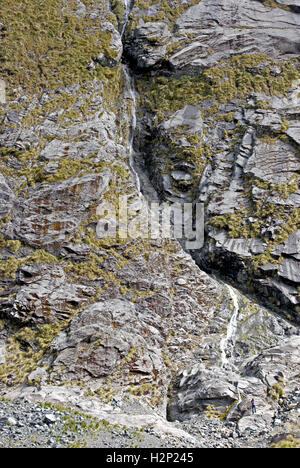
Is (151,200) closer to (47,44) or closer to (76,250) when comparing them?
(76,250)

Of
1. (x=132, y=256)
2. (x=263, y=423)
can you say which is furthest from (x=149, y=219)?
(x=263, y=423)

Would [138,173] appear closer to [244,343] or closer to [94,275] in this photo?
[94,275]

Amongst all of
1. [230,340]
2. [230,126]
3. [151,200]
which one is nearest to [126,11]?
[230,126]

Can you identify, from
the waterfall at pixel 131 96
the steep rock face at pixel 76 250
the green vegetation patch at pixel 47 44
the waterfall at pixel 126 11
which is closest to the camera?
the steep rock face at pixel 76 250

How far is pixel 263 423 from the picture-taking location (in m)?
14.4

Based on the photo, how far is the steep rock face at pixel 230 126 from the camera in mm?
24391

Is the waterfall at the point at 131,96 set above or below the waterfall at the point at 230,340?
above

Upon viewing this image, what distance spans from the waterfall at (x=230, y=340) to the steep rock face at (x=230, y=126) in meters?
1.85

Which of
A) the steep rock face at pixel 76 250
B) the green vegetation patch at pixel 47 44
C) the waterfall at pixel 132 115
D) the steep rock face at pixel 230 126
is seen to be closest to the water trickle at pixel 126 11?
the steep rock face at pixel 230 126

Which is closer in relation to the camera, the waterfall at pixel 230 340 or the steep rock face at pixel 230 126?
the waterfall at pixel 230 340

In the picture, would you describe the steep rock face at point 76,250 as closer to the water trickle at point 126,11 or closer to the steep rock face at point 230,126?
the steep rock face at point 230,126

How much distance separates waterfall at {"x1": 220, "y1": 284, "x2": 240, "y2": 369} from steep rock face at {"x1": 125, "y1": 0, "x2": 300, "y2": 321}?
73.0 inches

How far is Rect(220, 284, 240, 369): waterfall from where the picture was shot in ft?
64.0

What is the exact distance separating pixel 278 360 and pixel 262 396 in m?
2.28
